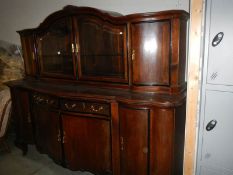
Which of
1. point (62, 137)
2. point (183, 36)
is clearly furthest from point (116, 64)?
point (62, 137)

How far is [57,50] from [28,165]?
142cm

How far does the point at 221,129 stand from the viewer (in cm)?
148

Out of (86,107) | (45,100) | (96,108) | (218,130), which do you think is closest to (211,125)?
(218,130)

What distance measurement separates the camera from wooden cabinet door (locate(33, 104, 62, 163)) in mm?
2072

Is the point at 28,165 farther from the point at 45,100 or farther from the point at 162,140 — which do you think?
the point at 162,140

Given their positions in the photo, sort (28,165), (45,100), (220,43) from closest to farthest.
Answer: (220,43) < (45,100) < (28,165)

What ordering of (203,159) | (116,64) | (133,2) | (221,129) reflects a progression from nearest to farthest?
(221,129) → (203,159) → (116,64) → (133,2)

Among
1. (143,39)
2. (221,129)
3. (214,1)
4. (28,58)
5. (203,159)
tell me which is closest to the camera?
(214,1)

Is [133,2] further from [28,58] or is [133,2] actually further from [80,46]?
[28,58]

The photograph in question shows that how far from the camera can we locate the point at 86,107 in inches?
72.2

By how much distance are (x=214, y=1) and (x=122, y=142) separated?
1.28m

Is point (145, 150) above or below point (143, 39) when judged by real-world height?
below

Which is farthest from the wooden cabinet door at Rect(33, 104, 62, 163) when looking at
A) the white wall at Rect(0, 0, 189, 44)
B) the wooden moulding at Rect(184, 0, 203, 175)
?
the white wall at Rect(0, 0, 189, 44)

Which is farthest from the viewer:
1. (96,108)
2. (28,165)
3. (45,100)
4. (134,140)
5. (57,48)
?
(28,165)
